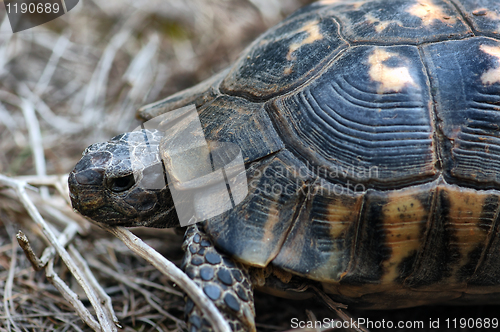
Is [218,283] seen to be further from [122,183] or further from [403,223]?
[403,223]

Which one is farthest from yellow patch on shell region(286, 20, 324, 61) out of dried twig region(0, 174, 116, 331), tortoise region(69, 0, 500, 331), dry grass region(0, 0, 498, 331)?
dried twig region(0, 174, 116, 331)

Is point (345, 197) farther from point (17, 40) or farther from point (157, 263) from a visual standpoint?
point (17, 40)

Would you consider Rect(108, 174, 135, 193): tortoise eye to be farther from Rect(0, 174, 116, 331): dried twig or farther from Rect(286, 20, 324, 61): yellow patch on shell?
Rect(286, 20, 324, 61): yellow patch on shell

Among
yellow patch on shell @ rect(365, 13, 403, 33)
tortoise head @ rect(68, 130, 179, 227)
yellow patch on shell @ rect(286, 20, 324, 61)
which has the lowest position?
tortoise head @ rect(68, 130, 179, 227)

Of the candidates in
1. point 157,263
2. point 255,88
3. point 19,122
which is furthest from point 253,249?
point 19,122

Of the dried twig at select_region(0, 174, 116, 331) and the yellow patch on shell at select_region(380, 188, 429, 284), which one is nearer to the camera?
the yellow patch on shell at select_region(380, 188, 429, 284)

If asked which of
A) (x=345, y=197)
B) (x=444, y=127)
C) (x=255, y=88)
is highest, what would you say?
(x=255, y=88)

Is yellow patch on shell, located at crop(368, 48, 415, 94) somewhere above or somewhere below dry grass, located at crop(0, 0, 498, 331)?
above

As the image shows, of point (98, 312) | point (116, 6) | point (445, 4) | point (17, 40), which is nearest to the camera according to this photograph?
point (98, 312)

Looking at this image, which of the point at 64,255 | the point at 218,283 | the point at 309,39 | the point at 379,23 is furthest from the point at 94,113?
the point at 379,23
